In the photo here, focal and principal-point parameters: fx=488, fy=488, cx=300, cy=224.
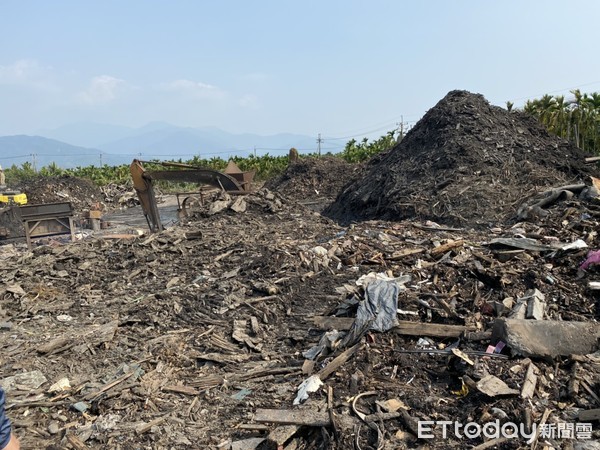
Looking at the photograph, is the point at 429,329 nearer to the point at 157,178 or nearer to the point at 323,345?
the point at 323,345

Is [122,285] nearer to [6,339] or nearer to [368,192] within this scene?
[6,339]

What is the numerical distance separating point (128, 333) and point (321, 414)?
9.93ft

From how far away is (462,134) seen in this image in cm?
1320

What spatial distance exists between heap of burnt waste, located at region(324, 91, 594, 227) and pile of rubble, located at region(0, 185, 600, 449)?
2784mm

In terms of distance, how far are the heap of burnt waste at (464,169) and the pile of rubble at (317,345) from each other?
2.78 metres

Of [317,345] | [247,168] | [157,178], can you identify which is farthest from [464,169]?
[247,168]

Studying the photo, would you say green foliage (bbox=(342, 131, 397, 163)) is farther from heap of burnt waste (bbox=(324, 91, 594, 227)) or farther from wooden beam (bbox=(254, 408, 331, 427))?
wooden beam (bbox=(254, 408, 331, 427))

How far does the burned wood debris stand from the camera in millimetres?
3492

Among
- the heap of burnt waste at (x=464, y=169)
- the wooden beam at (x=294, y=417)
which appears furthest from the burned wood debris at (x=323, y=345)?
the heap of burnt waste at (x=464, y=169)

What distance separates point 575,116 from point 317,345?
21.1 meters

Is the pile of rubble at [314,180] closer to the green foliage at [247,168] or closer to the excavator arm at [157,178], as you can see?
the green foliage at [247,168]

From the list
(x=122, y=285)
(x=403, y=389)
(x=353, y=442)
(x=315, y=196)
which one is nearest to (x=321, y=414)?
(x=353, y=442)

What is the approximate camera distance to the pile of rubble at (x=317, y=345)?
3.52 meters

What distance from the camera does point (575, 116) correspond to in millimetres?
21359
